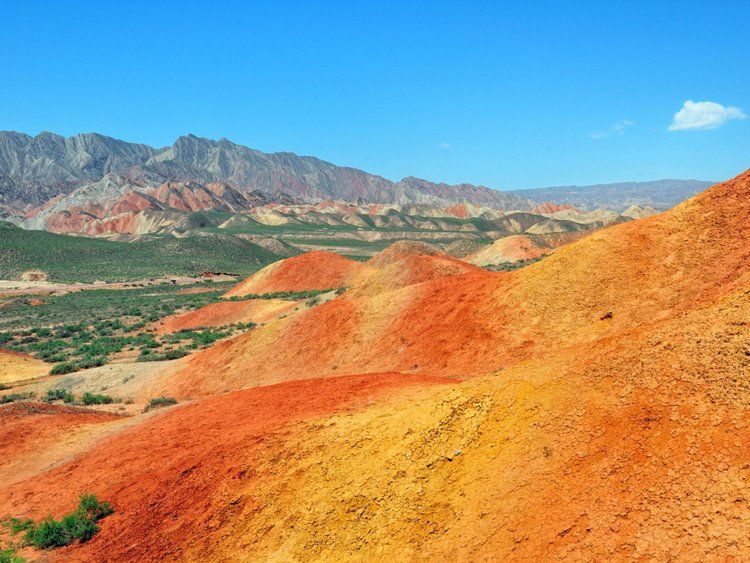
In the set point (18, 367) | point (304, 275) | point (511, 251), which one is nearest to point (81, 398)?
point (18, 367)

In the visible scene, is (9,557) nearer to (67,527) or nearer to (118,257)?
(67,527)

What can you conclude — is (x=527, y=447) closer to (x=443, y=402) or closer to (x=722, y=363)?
(x=443, y=402)

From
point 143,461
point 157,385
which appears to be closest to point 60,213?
point 157,385

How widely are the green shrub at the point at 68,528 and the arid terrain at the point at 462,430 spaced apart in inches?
11.8

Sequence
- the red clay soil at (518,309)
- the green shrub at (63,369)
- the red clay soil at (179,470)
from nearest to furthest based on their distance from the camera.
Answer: the red clay soil at (179,470)
the red clay soil at (518,309)
the green shrub at (63,369)

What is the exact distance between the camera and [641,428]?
304 inches

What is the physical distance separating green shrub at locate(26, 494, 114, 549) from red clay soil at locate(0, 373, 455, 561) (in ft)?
0.81

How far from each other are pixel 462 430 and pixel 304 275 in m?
56.4

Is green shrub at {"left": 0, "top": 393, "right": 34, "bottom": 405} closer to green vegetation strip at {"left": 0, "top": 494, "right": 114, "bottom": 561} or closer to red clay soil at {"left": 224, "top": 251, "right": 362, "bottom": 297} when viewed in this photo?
green vegetation strip at {"left": 0, "top": 494, "right": 114, "bottom": 561}

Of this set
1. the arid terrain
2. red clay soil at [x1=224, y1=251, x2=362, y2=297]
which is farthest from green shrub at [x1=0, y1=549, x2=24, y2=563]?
red clay soil at [x1=224, y1=251, x2=362, y2=297]

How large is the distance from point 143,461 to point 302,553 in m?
6.39

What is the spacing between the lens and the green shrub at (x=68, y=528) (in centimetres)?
1045

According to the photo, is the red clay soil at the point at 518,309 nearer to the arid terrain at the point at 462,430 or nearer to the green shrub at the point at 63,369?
the arid terrain at the point at 462,430

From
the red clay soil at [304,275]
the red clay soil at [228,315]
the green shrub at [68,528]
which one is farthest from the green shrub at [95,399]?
the red clay soil at [304,275]
